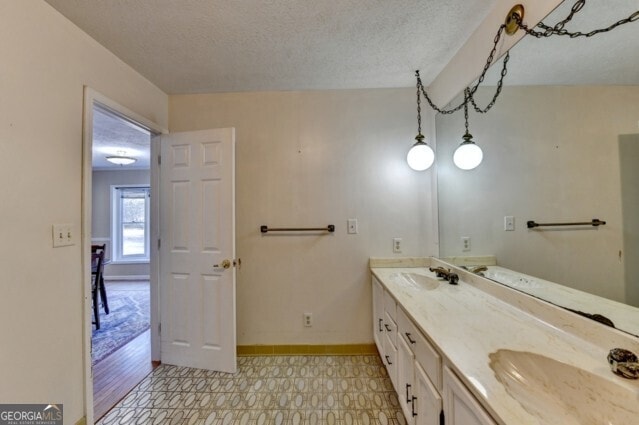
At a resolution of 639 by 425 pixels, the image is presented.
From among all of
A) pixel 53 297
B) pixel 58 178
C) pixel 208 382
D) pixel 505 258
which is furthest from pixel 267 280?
pixel 505 258

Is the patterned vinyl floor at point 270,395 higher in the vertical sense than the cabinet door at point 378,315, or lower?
lower

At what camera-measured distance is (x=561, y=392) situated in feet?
2.73

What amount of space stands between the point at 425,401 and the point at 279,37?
2193mm

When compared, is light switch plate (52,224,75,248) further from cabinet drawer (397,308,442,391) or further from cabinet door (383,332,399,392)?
cabinet door (383,332,399,392)

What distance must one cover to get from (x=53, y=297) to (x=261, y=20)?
6.40 feet

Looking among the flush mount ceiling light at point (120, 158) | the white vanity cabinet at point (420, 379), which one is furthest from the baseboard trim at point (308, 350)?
the flush mount ceiling light at point (120, 158)

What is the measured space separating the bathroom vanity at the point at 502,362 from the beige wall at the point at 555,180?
214 mm

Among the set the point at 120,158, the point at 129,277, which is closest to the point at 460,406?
the point at 120,158

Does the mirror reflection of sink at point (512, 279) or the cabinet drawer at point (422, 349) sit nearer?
the cabinet drawer at point (422, 349)

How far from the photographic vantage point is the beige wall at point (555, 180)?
0.99 metres

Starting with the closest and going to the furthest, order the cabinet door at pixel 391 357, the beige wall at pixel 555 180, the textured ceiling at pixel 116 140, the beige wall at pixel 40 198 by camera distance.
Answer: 1. the beige wall at pixel 555 180
2. the beige wall at pixel 40 198
3. the cabinet door at pixel 391 357
4. the textured ceiling at pixel 116 140

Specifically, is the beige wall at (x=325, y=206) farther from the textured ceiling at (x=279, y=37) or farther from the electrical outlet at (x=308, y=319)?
the textured ceiling at (x=279, y=37)

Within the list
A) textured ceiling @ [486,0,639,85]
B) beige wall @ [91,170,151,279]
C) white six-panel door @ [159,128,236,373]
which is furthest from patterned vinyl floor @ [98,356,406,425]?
beige wall @ [91,170,151,279]

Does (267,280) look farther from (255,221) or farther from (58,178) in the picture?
(58,178)
